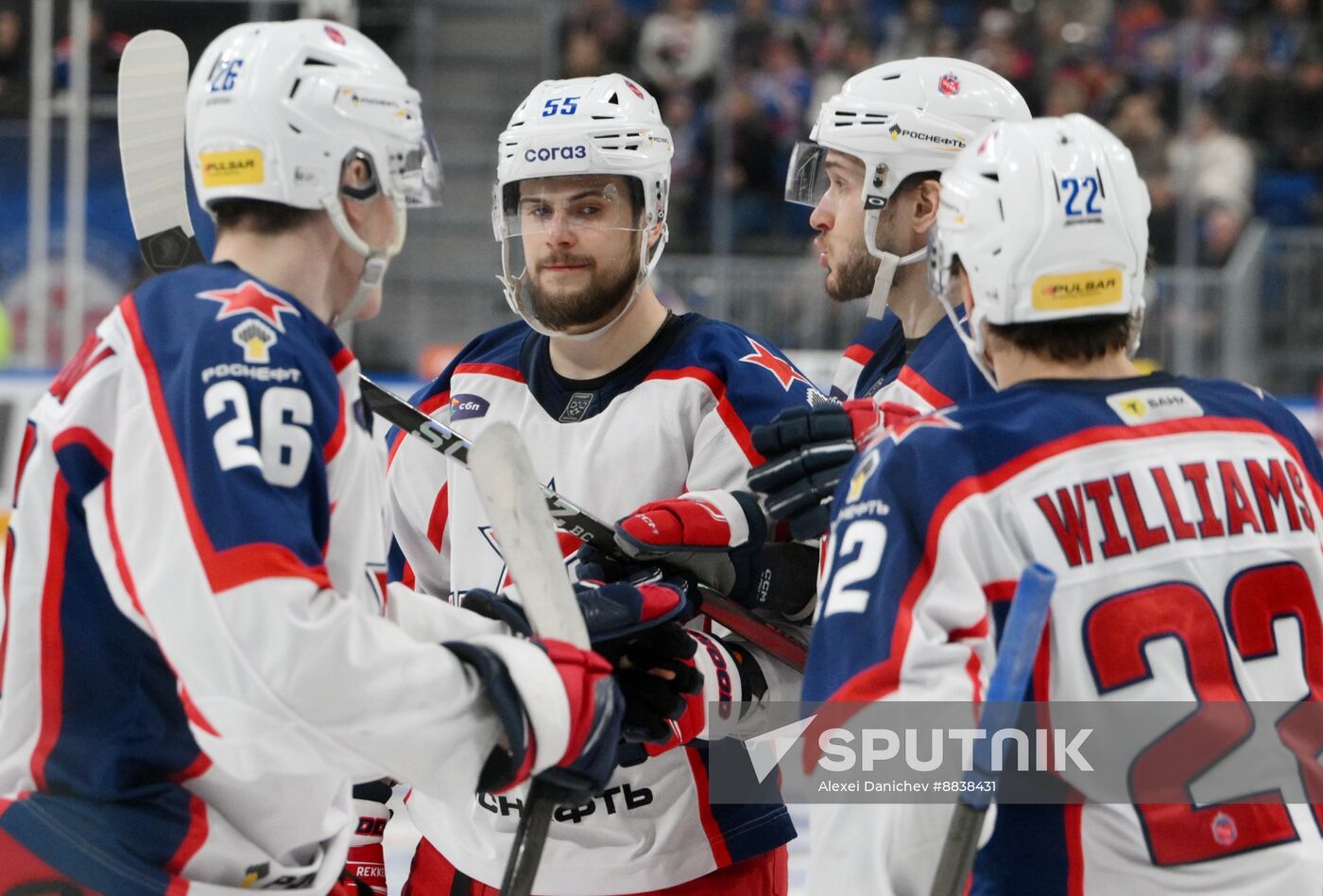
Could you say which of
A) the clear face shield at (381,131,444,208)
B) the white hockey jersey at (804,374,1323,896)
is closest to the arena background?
the clear face shield at (381,131,444,208)

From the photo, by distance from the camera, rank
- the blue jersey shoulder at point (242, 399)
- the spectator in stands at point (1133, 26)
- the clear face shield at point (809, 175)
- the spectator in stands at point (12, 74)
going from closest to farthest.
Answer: the blue jersey shoulder at point (242, 399) < the clear face shield at point (809, 175) < the spectator in stands at point (12, 74) < the spectator in stands at point (1133, 26)

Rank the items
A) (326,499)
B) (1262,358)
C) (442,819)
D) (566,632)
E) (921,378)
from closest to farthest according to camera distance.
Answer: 1. (326,499)
2. (566,632)
3. (921,378)
4. (442,819)
5. (1262,358)

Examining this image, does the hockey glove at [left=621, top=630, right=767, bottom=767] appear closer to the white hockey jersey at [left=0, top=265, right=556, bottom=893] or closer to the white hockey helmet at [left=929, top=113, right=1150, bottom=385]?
the white hockey jersey at [left=0, top=265, right=556, bottom=893]

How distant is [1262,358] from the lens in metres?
8.45

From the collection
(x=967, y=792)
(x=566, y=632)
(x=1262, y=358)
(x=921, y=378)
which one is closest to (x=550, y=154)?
(x=921, y=378)

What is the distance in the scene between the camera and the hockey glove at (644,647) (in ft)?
7.93

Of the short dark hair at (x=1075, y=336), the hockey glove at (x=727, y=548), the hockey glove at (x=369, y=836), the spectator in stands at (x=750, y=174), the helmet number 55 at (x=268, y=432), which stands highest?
the short dark hair at (x=1075, y=336)

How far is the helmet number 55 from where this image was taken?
70.2 inches

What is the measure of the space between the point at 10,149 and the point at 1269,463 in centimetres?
781

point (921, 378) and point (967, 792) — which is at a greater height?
point (921, 378)

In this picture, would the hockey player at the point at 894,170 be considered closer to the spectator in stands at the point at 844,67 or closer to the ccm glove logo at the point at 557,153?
the ccm glove logo at the point at 557,153

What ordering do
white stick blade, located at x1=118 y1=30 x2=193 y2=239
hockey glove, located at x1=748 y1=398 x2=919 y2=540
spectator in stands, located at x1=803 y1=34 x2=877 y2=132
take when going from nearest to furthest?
white stick blade, located at x1=118 y1=30 x2=193 y2=239
hockey glove, located at x1=748 y1=398 x2=919 y2=540
spectator in stands, located at x1=803 y1=34 x2=877 y2=132

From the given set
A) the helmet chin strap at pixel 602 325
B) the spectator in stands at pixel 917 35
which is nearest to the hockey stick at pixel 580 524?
the helmet chin strap at pixel 602 325

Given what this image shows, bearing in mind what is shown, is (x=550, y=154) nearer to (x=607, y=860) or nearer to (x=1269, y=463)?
(x=607, y=860)
